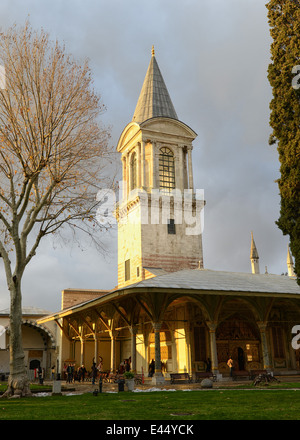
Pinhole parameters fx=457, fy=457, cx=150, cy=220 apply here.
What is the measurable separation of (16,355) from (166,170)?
25320 millimetres

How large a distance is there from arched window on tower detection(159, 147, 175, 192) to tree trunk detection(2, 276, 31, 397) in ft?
74.3

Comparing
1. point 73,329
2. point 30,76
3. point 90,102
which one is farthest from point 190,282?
point 73,329

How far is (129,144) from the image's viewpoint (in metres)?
41.6

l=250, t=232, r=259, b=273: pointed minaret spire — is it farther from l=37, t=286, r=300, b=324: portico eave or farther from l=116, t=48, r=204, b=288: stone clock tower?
l=37, t=286, r=300, b=324: portico eave

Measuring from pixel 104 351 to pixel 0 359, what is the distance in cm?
959

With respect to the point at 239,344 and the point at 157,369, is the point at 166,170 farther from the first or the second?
the point at 157,369

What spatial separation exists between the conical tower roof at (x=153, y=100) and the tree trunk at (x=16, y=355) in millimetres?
24741

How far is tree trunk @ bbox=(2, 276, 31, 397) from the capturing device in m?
16.8

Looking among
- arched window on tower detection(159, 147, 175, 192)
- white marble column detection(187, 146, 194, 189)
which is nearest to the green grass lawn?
arched window on tower detection(159, 147, 175, 192)

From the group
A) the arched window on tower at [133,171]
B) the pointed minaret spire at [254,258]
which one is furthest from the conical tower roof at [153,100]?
the pointed minaret spire at [254,258]

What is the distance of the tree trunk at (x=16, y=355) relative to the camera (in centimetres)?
1680

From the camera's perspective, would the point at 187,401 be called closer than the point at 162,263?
Yes

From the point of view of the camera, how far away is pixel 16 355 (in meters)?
17.2
